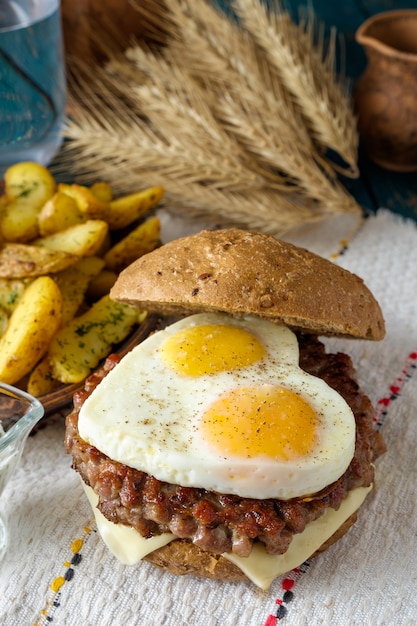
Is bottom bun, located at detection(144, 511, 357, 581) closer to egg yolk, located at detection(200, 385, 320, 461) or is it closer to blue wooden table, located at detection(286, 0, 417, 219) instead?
egg yolk, located at detection(200, 385, 320, 461)

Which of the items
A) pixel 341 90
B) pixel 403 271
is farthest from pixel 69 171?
pixel 403 271

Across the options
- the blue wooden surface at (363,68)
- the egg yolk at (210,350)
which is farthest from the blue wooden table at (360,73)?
the egg yolk at (210,350)

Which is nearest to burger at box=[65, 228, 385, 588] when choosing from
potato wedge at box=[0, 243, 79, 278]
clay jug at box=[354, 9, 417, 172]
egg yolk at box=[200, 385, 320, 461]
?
egg yolk at box=[200, 385, 320, 461]

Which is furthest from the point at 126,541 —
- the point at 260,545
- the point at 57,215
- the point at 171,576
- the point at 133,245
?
the point at 57,215

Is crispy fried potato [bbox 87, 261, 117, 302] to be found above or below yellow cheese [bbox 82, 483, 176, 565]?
above

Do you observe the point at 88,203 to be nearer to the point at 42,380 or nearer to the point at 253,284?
the point at 42,380
